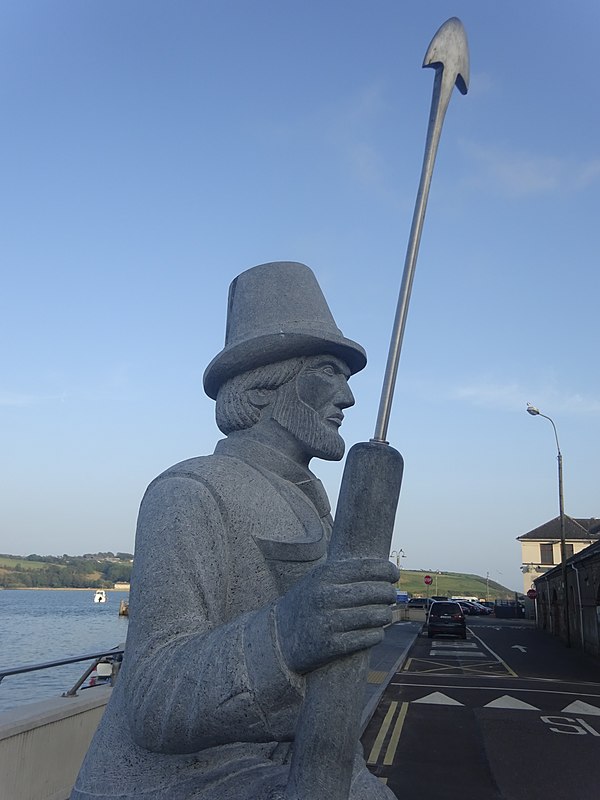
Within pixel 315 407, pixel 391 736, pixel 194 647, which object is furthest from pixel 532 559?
A: pixel 194 647

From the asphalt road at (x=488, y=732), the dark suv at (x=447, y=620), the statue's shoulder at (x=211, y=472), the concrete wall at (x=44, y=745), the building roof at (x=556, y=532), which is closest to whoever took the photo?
the statue's shoulder at (x=211, y=472)

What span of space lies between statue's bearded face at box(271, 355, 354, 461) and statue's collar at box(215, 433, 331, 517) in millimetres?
87

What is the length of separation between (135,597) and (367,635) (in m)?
0.70

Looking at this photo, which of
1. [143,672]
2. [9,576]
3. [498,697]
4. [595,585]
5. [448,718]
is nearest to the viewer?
[143,672]

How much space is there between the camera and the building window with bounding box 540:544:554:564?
172 ft

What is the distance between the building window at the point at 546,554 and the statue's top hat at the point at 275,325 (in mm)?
54898

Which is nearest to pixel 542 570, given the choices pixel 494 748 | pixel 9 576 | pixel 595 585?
pixel 595 585

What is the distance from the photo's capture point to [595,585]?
20734 millimetres

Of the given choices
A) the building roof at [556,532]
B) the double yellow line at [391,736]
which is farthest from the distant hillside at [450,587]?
the double yellow line at [391,736]

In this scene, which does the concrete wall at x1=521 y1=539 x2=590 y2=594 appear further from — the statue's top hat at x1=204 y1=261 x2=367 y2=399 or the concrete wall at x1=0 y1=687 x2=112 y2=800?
the statue's top hat at x1=204 y1=261 x2=367 y2=399

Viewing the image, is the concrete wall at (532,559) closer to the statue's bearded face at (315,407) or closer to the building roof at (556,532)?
the building roof at (556,532)

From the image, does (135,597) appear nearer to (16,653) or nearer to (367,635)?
(367,635)

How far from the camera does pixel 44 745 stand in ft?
17.0

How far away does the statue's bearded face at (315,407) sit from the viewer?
2383mm
